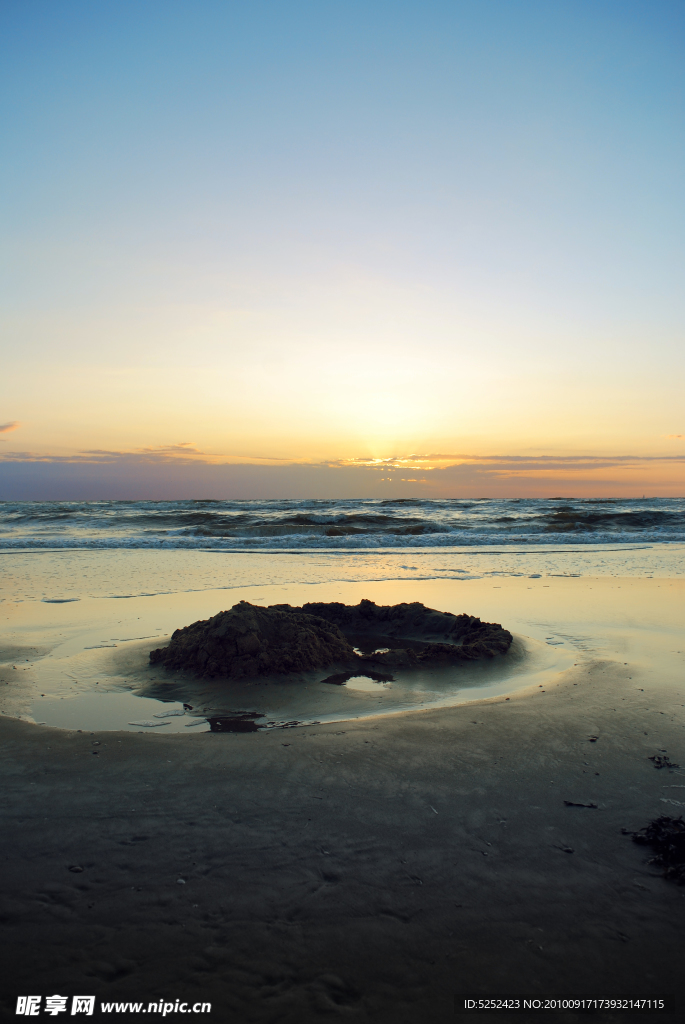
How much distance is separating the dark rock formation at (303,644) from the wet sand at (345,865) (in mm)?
1099

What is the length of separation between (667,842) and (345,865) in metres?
1.38

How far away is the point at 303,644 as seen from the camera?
510 centimetres

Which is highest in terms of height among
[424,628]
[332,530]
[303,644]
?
[332,530]

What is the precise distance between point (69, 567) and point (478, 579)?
27.3ft

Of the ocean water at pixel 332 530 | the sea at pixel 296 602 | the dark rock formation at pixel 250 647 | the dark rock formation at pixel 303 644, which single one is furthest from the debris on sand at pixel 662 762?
the ocean water at pixel 332 530

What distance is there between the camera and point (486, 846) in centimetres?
250

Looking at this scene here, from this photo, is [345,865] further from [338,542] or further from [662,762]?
[338,542]

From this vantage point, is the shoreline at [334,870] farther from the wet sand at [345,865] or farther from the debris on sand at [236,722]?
the debris on sand at [236,722]

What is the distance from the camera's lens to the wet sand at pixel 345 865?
1.85 metres

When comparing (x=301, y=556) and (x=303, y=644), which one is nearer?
(x=303, y=644)

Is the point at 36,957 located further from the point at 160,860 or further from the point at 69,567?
the point at 69,567

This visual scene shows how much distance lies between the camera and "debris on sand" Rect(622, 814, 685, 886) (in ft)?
7.60

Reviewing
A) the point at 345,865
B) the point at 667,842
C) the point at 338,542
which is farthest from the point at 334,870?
the point at 338,542

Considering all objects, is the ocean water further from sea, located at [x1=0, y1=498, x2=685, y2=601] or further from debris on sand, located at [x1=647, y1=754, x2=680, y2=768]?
debris on sand, located at [x1=647, y1=754, x2=680, y2=768]
